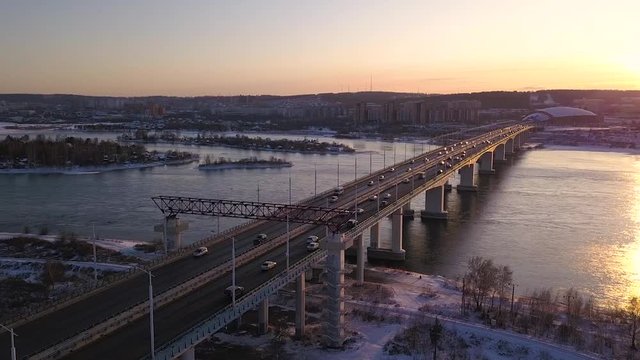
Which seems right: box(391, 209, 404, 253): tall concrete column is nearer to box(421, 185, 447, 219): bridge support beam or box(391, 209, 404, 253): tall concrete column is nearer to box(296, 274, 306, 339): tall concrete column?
box(421, 185, 447, 219): bridge support beam

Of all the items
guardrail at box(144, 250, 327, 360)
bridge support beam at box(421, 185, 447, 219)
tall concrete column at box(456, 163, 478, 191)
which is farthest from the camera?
tall concrete column at box(456, 163, 478, 191)

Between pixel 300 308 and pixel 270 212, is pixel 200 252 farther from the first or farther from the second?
pixel 270 212

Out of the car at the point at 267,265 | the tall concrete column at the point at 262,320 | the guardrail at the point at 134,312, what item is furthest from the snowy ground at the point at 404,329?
the guardrail at the point at 134,312

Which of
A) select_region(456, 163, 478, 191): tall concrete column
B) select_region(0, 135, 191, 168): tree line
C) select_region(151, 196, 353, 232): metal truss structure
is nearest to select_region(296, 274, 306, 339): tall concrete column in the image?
select_region(151, 196, 353, 232): metal truss structure

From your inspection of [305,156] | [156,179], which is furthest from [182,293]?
[305,156]

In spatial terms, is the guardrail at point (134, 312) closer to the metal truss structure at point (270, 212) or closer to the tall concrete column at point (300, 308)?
the tall concrete column at point (300, 308)
